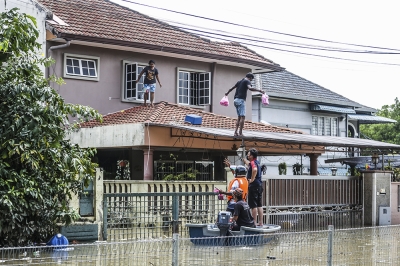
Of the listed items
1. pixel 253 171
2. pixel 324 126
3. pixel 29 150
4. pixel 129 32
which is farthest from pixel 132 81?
pixel 324 126

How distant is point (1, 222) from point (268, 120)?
75.3 ft

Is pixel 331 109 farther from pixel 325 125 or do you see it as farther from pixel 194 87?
pixel 194 87

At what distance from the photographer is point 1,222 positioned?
12.7m

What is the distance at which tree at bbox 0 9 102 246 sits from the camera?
12914 mm

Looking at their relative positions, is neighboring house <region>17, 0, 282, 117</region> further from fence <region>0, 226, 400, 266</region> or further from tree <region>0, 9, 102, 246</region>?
fence <region>0, 226, 400, 266</region>

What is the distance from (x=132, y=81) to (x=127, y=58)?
2.89ft

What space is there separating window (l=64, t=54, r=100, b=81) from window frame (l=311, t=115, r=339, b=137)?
15.7 metres

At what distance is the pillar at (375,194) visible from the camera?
2225 centimetres

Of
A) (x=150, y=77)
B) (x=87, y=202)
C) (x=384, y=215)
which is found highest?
(x=150, y=77)

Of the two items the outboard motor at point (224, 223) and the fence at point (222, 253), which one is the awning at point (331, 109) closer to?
the outboard motor at point (224, 223)

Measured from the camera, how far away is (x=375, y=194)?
22297 millimetres

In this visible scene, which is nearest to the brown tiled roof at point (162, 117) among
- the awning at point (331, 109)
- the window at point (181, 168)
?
the window at point (181, 168)

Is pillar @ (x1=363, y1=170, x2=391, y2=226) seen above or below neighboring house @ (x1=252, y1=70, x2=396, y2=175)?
below

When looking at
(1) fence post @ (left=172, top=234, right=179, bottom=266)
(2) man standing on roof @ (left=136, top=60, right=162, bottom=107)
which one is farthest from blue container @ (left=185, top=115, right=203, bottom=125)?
(1) fence post @ (left=172, top=234, right=179, bottom=266)
